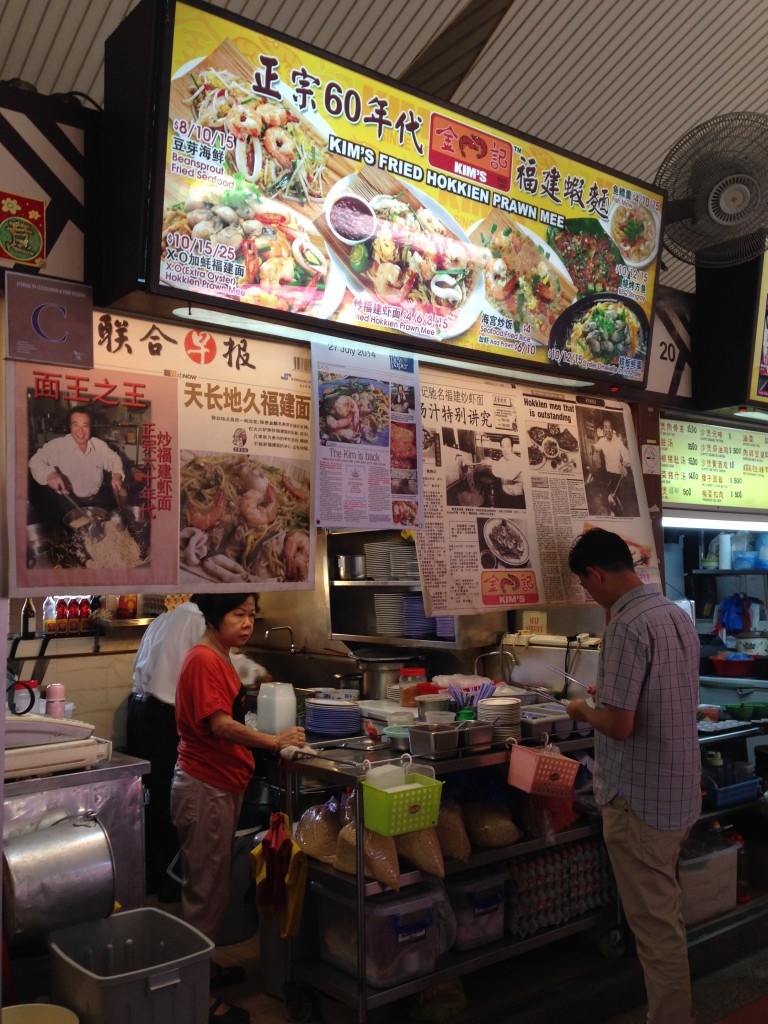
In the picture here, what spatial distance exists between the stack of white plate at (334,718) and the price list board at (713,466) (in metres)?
2.19

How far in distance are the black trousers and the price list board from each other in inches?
140

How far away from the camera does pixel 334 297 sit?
3193 mm

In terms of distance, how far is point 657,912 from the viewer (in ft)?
10.3

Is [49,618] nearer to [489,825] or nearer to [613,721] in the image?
[489,825]

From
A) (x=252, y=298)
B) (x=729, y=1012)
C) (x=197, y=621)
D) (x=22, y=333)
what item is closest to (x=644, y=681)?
(x=729, y=1012)

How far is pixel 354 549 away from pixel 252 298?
152 inches

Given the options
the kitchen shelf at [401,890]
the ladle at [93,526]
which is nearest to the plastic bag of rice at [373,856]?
the kitchen shelf at [401,890]

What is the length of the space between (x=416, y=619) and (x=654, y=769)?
8.39 ft

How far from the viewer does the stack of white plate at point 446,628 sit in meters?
5.05

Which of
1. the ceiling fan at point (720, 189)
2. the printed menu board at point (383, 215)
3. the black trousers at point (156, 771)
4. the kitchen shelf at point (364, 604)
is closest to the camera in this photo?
the printed menu board at point (383, 215)

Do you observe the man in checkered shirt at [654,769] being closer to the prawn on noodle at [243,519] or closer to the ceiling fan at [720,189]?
the prawn on noodle at [243,519]

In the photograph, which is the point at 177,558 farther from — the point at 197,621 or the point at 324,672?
the point at 324,672

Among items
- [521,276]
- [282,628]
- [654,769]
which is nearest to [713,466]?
[521,276]

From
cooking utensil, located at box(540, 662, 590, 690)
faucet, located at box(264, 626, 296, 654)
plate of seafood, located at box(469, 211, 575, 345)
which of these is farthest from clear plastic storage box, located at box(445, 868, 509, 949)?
faucet, located at box(264, 626, 296, 654)
